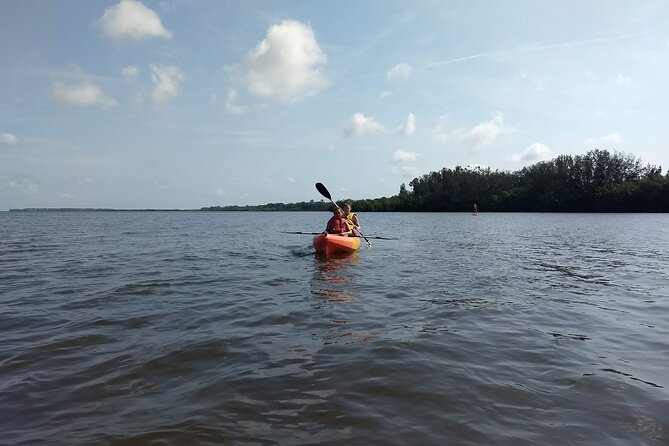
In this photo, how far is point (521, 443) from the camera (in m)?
3.30

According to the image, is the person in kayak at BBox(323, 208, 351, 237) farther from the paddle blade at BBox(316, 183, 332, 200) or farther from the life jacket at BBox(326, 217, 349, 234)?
the paddle blade at BBox(316, 183, 332, 200)

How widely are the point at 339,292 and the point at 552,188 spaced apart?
84025 millimetres

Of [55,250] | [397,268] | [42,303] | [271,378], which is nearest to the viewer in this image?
[271,378]

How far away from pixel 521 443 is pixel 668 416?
4.80 feet

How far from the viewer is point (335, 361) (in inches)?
200

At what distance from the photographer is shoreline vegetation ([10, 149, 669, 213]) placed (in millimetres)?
70738

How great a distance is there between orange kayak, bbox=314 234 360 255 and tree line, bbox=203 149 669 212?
234ft

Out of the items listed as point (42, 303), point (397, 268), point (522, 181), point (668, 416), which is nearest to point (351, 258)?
point (397, 268)

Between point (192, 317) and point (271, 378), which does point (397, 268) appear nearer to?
A: point (192, 317)

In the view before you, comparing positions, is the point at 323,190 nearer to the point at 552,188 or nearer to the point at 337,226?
the point at 337,226

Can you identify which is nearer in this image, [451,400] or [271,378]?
[451,400]

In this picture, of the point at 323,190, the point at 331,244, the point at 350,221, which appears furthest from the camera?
the point at 323,190

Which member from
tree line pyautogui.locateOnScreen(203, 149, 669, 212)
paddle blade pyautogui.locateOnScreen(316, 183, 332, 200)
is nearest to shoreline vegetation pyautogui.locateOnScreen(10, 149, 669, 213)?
tree line pyautogui.locateOnScreen(203, 149, 669, 212)

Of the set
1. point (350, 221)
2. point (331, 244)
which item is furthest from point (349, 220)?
point (331, 244)
